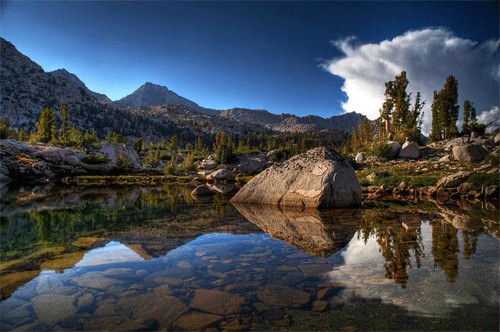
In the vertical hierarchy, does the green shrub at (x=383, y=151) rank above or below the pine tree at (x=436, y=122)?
below

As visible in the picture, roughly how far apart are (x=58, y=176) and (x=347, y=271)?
48943 mm

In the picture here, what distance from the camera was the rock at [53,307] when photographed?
312 cm

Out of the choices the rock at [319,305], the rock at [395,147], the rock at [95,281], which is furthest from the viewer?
the rock at [395,147]

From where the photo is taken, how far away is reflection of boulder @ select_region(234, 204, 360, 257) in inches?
238

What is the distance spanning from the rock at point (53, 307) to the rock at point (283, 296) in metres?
2.54

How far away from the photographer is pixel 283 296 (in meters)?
3.56

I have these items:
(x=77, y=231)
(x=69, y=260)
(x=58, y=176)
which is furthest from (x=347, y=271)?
(x=58, y=176)

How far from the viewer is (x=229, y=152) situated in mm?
63406

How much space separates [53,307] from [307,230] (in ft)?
20.6

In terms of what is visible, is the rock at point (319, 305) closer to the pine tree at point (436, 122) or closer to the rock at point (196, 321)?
the rock at point (196, 321)

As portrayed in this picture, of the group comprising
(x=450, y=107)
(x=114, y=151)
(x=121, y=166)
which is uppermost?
(x=450, y=107)

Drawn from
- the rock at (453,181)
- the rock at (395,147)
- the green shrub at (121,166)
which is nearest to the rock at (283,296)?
the rock at (453,181)

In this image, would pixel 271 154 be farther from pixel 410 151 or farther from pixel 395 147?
pixel 410 151

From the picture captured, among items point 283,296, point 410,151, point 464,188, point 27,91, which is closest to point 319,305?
point 283,296
